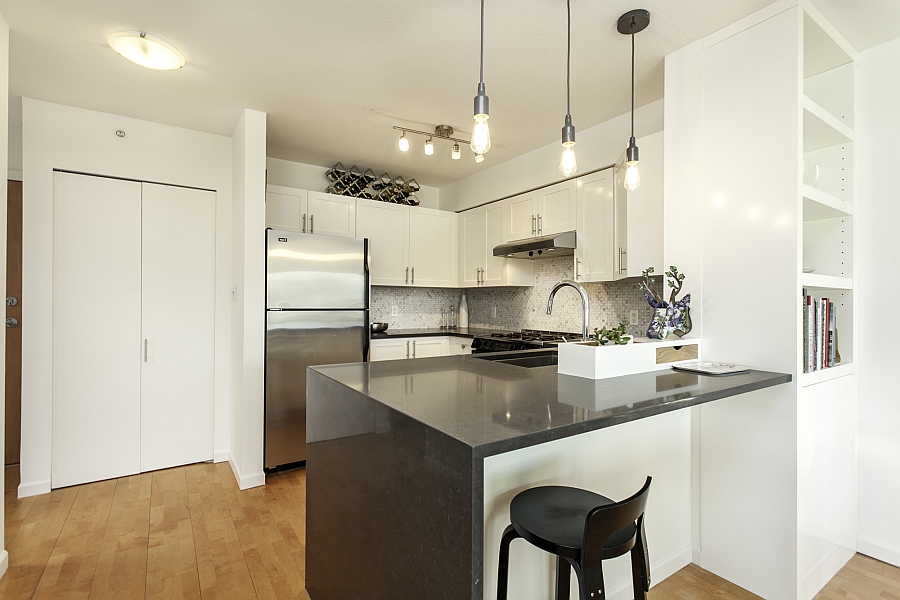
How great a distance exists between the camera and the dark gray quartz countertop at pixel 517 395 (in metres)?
1.00

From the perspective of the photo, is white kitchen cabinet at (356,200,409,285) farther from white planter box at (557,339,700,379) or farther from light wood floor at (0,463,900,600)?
white planter box at (557,339,700,379)

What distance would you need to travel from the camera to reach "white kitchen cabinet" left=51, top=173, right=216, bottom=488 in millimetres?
2936

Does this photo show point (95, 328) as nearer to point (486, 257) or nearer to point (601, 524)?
point (486, 257)

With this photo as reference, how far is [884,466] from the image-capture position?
2135 mm

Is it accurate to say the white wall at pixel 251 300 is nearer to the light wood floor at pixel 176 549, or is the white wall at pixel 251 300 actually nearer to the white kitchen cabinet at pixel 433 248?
the light wood floor at pixel 176 549

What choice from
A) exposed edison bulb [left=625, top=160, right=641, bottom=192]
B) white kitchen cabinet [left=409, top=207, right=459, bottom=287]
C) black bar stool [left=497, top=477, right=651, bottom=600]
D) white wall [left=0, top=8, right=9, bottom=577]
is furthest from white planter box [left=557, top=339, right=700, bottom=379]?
white kitchen cabinet [left=409, top=207, right=459, bottom=287]

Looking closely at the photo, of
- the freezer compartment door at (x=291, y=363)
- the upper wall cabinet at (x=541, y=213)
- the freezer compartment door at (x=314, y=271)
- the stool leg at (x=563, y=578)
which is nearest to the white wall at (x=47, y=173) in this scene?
the freezer compartment door at (x=314, y=271)

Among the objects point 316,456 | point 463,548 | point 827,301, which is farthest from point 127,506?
point 827,301

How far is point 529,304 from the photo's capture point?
13.8 feet

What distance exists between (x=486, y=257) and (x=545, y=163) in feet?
→ 3.35

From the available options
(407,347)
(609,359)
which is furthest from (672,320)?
(407,347)

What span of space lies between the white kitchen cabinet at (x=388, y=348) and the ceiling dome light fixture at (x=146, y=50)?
231 cm

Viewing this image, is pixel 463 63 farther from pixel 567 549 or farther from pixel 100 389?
pixel 100 389

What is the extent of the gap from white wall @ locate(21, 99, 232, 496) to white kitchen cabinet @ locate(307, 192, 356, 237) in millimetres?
934
